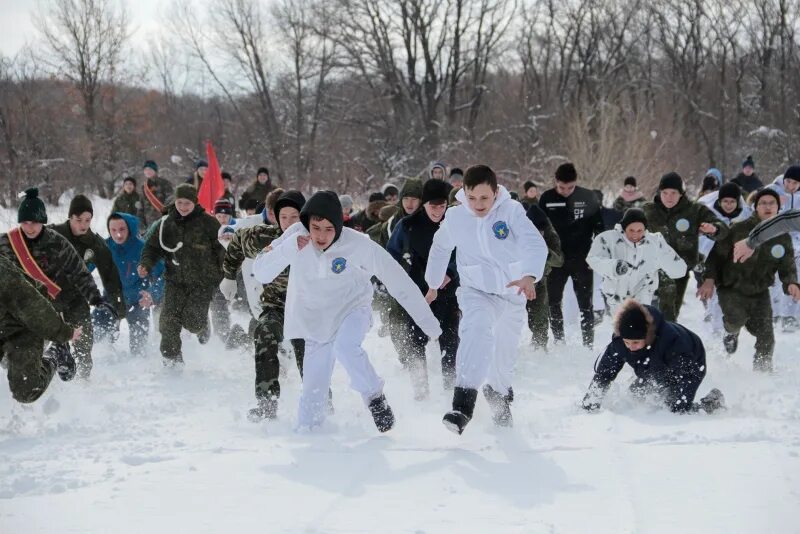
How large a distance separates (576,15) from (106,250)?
3373cm

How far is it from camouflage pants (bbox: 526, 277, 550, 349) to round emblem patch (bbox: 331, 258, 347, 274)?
11.6 feet

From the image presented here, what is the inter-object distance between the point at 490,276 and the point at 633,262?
97.0 inches

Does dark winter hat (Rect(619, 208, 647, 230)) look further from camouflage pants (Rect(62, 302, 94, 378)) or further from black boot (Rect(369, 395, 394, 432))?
camouflage pants (Rect(62, 302, 94, 378))

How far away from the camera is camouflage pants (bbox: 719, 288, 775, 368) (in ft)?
23.8

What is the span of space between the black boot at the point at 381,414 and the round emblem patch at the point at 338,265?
2.82 ft

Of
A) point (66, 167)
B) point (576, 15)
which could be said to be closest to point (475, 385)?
point (66, 167)

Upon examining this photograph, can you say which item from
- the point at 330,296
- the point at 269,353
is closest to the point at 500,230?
the point at 330,296

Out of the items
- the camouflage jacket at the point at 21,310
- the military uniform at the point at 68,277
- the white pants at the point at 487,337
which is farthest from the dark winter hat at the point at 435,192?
the camouflage jacket at the point at 21,310

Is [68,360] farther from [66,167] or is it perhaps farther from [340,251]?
[66,167]

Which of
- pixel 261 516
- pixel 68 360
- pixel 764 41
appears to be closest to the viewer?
pixel 261 516

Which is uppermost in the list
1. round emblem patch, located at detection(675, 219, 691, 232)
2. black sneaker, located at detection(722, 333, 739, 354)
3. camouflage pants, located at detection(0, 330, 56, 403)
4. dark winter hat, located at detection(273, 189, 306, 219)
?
dark winter hat, located at detection(273, 189, 306, 219)

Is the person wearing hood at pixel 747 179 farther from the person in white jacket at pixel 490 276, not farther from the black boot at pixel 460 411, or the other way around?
the black boot at pixel 460 411

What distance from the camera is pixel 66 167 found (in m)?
23.8

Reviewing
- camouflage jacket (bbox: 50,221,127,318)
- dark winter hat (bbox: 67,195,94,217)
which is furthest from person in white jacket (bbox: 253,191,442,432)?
dark winter hat (bbox: 67,195,94,217)
